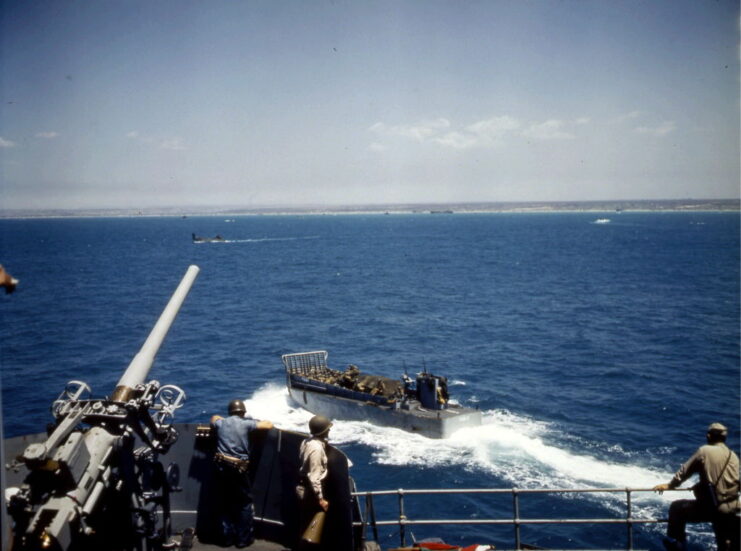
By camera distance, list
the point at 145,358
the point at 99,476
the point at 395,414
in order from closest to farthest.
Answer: the point at 99,476 → the point at 145,358 → the point at 395,414

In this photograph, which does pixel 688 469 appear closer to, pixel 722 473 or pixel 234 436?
pixel 722 473

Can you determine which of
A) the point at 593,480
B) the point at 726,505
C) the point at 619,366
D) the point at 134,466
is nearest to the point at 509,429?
the point at 593,480

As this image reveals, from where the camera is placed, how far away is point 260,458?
25.6ft

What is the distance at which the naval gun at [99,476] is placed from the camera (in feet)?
15.9

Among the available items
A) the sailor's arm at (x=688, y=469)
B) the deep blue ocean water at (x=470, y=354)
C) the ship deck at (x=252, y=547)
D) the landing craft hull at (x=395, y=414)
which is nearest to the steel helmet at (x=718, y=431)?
the sailor's arm at (x=688, y=469)

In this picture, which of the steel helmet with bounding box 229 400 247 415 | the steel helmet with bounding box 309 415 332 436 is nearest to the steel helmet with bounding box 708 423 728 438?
the steel helmet with bounding box 309 415 332 436

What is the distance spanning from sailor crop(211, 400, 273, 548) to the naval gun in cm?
65

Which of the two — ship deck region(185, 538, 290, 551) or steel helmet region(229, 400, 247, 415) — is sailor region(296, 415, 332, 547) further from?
ship deck region(185, 538, 290, 551)

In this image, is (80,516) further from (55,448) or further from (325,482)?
(325,482)

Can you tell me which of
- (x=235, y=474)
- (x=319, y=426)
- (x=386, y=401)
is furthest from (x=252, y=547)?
(x=386, y=401)

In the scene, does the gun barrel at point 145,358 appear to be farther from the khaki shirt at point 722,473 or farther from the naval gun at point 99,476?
the khaki shirt at point 722,473

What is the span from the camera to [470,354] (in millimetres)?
46031

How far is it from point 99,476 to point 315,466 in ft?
7.32

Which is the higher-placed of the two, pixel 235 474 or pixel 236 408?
pixel 236 408
